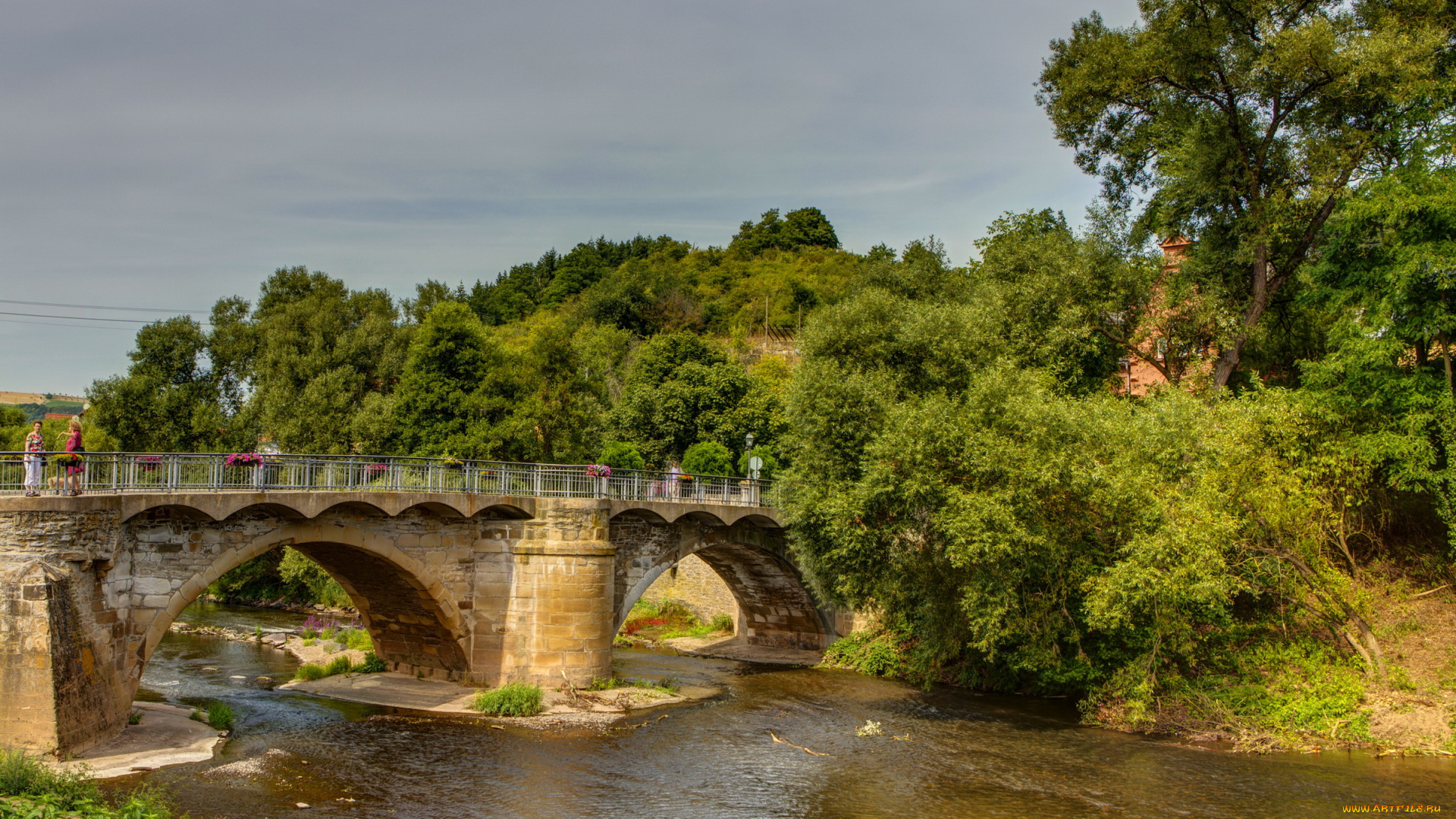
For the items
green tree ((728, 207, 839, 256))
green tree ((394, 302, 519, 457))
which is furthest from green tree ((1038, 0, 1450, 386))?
green tree ((728, 207, 839, 256))

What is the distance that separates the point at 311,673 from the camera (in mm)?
27141

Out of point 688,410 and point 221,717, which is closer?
point 221,717

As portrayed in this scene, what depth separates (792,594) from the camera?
35500 mm

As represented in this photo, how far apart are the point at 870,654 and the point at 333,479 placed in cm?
1777

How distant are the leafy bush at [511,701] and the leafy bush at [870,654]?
11978mm

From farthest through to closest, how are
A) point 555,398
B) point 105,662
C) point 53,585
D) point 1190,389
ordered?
1. point 555,398
2. point 1190,389
3. point 105,662
4. point 53,585

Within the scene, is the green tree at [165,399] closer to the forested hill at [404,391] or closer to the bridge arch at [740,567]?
the forested hill at [404,391]

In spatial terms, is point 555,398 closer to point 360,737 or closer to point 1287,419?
point 360,737

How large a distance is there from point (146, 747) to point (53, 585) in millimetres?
3648

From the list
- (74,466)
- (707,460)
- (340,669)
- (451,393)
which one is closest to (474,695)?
(340,669)

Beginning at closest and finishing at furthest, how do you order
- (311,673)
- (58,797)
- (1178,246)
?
(58,797)
(311,673)
(1178,246)

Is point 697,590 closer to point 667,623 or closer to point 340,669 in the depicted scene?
point 667,623

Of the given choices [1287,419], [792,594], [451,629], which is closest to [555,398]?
[792,594]

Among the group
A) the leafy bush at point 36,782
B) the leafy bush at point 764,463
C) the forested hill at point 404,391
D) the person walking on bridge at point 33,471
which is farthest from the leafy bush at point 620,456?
the leafy bush at point 36,782
